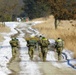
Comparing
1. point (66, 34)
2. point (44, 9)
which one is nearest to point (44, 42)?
point (66, 34)

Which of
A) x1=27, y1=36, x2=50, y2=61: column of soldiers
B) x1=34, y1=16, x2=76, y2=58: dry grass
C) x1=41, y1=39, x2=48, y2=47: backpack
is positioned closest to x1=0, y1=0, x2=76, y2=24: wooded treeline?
x1=34, y1=16, x2=76, y2=58: dry grass

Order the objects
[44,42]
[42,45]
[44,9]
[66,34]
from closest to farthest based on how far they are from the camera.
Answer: [44,42]
[42,45]
[66,34]
[44,9]

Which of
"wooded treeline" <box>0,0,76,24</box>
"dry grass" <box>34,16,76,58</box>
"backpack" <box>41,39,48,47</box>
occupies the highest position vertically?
"wooded treeline" <box>0,0,76,24</box>

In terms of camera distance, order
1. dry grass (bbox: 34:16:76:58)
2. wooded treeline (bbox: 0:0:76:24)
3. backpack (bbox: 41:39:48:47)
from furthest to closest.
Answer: wooded treeline (bbox: 0:0:76:24) → dry grass (bbox: 34:16:76:58) → backpack (bbox: 41:39:48:47)

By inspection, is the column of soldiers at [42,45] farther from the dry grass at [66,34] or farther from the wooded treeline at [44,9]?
the wooded treeline at [44,9]

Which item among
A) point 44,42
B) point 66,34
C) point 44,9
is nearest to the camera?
point 44,42

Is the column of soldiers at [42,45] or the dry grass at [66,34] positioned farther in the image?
the dry grass at [66,34]

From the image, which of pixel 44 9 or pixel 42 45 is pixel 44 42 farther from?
pixel 44 9

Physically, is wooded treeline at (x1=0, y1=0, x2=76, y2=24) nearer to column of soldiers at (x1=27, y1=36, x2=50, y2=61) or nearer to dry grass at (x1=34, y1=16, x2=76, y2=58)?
dry grass at (x1=34, y1=16, x2=76, y2=58)

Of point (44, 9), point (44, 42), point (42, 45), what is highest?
point (44, 9)

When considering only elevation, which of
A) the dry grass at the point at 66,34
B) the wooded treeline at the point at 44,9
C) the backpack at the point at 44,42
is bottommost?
the dry grass at the point at 66,34

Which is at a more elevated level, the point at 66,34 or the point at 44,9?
the point at 44,9

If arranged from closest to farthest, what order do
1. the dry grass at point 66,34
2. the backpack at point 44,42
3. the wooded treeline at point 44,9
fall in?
the backpack at point 44,42
the dry grass at point 66,34
the wooded treeline at point 44,9

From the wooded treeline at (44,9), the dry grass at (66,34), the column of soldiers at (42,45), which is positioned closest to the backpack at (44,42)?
the column of soldiers at (42,45)
